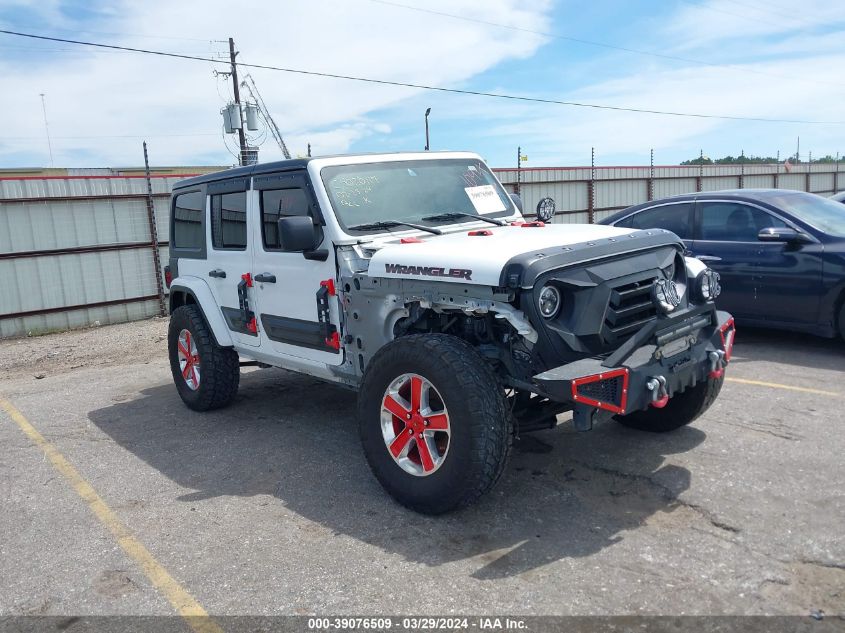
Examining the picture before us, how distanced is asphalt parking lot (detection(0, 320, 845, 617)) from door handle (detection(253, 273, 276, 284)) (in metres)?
1.21

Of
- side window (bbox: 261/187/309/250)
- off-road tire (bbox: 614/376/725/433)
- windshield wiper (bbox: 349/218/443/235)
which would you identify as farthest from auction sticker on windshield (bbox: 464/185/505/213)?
off-road tire (bbox: 614/376/725/433)

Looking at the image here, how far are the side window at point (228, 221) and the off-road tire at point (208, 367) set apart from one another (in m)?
0.74

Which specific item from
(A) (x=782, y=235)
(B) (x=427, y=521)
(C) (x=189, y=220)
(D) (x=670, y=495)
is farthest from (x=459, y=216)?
(A) (x=782, y=235)

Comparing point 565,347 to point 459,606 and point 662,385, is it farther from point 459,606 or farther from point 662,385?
point 459,606

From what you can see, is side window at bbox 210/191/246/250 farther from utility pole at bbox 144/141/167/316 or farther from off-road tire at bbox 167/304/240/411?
utility pole at bbox 144/141/167/316

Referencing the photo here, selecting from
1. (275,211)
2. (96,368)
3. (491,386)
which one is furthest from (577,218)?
(491,386)

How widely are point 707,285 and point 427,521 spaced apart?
215 cm

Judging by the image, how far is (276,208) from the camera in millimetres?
5180

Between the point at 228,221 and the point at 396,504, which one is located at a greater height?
the point at 228,221

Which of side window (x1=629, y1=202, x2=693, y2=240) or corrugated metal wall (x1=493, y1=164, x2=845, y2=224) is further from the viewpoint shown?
corrugated metal wall (x1=493, y1=164, x2=845, y2=224)

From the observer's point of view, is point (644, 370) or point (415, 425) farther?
point (415, 425)

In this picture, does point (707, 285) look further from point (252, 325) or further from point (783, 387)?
point (252, 325)

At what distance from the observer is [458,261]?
381 centimetres

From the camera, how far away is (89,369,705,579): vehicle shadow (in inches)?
144
